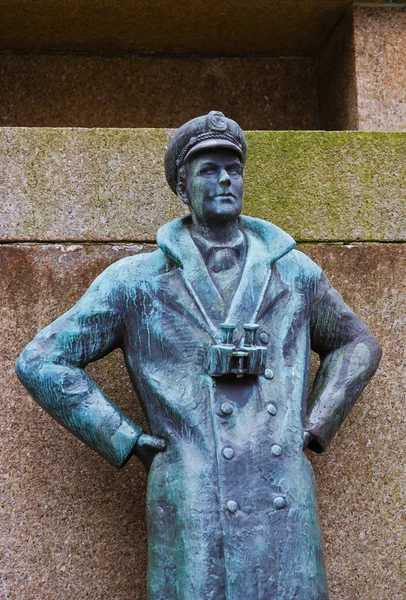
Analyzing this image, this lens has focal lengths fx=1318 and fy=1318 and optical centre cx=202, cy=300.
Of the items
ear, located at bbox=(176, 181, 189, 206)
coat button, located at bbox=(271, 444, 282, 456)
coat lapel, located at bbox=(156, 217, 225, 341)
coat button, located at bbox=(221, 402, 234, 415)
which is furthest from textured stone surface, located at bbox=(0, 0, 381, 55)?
coat button, located at bbox=(271, 444, 282, 456)

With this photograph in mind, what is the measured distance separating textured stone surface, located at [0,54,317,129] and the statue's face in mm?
1847

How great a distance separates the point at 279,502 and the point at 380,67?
265 centimetres

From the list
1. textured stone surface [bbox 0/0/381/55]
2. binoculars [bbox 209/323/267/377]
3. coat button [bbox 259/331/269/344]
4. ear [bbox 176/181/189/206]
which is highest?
textured stone surface [bbox 0/0/381/55]

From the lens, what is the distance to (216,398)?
16.3 ft

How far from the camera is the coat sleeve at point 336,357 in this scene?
524 cm

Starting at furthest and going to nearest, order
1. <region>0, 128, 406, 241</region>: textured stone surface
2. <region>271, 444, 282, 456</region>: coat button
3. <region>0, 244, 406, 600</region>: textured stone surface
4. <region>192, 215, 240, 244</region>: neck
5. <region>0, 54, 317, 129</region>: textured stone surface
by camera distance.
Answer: <region>0, 54, 317, 129</region>: textured stone surface
<region>0, 128, 406, 241</region>: textured stone surface
<region>0, 244, 406, 600</region>: textured stone surface
<region>192, 215, 240, 244</region>: neck
<region>271, 444, 282, 456</region>: coat button

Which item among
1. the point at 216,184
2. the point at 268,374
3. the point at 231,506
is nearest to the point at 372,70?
the point at 216,184

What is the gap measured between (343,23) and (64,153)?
1749 millimetres

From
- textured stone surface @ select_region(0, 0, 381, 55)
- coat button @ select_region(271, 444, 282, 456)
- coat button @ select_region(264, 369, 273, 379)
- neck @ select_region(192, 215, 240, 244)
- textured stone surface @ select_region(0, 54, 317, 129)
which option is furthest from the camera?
textured stone surface @ select_region(0, 54, 317, 129)

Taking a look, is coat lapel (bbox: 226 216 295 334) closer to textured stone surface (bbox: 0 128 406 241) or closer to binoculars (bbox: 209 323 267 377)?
binoculars (bbox: 209 323 267 377)

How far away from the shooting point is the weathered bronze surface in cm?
482

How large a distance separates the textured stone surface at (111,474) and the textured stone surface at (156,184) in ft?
0.36

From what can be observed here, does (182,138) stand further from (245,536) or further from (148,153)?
(245,536)

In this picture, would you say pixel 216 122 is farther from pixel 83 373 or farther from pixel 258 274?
pixel 83 373
